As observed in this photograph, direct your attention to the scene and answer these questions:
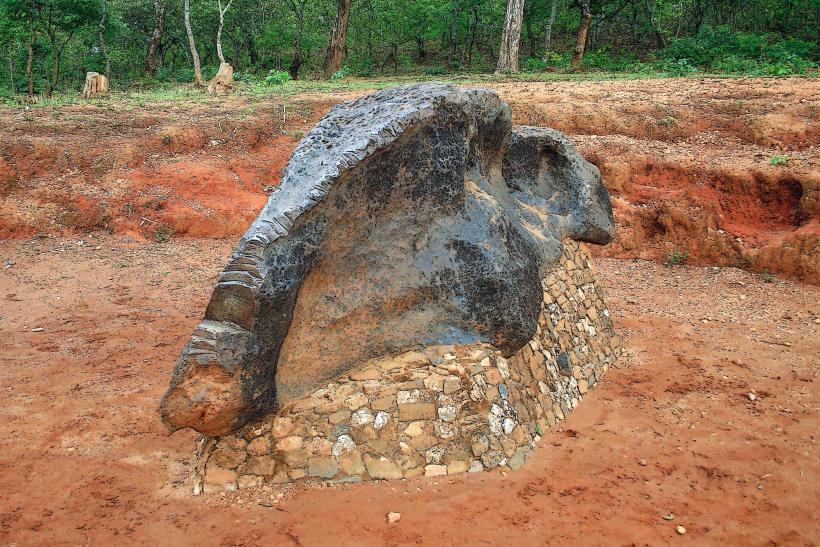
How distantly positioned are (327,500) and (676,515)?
221cm

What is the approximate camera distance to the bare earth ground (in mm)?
4047

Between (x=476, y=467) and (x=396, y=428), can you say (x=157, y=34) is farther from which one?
(x=476, y=467)

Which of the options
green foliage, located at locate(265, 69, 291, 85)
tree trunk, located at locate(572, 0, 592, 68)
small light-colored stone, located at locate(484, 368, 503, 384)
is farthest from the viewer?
tree trunk, located at locate(572, 0, 592, 68)

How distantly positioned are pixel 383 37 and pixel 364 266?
2530 centimetres

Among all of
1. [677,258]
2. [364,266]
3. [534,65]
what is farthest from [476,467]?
[534,65]

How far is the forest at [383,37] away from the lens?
63.5 ft

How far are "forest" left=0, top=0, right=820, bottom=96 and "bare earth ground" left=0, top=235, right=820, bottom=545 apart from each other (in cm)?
1230

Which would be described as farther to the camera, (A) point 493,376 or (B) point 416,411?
(A) point 493,376

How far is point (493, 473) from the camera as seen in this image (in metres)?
4.55

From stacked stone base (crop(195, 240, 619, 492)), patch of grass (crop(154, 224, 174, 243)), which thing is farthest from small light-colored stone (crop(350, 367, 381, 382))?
patch of grass (crop(154, 224, 174, 243))

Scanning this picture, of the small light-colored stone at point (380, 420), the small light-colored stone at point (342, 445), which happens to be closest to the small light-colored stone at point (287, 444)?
the small light-colored stone at point (342, 445)

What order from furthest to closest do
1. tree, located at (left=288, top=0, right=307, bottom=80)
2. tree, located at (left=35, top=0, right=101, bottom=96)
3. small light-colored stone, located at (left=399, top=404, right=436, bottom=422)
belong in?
1. tree, located at (left=288, top=0, right=307, bottom=80)
2. tree, located at (left=35, top=0, right=101, bottom=96)
3. small light-colored stone, located at (left=399, top=404, right=436, bottom=422)

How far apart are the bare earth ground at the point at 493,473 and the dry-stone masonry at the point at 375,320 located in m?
0.25

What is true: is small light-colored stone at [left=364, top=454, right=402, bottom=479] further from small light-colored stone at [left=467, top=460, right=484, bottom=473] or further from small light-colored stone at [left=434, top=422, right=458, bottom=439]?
small light-colored stone at [left=467, top=460, right=484, bottom=473]
